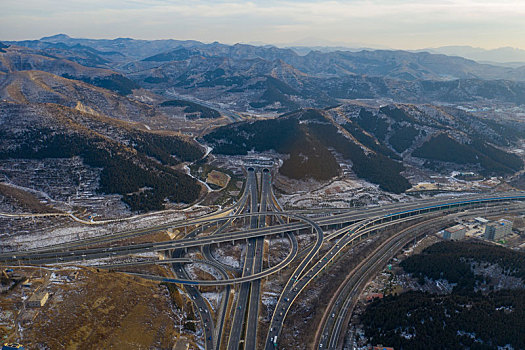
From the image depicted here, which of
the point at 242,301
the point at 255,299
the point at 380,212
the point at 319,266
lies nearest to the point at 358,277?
the point at 319,266

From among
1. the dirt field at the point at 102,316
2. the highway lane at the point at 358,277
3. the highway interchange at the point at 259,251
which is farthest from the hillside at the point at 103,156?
the highway lane at the point at 358,277

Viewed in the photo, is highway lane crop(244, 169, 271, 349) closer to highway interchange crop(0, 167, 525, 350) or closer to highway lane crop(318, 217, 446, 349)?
highway interchange crop(0, 167, 525, 350)

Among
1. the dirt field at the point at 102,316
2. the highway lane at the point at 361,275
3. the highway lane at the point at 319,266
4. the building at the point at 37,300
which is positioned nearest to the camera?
the dirt field at the point at 102,316

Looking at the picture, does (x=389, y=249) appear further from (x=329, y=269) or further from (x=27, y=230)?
(x=27, y=230)

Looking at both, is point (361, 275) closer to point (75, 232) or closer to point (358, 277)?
point (358, 277)

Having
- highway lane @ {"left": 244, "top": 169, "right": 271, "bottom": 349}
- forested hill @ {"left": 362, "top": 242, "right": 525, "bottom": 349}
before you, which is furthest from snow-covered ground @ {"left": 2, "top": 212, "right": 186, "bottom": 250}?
forested hill @ {"left": 362, "top": 242, "right": 525, "bottom": 349}

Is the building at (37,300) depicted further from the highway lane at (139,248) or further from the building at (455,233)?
the building at (455,233)
